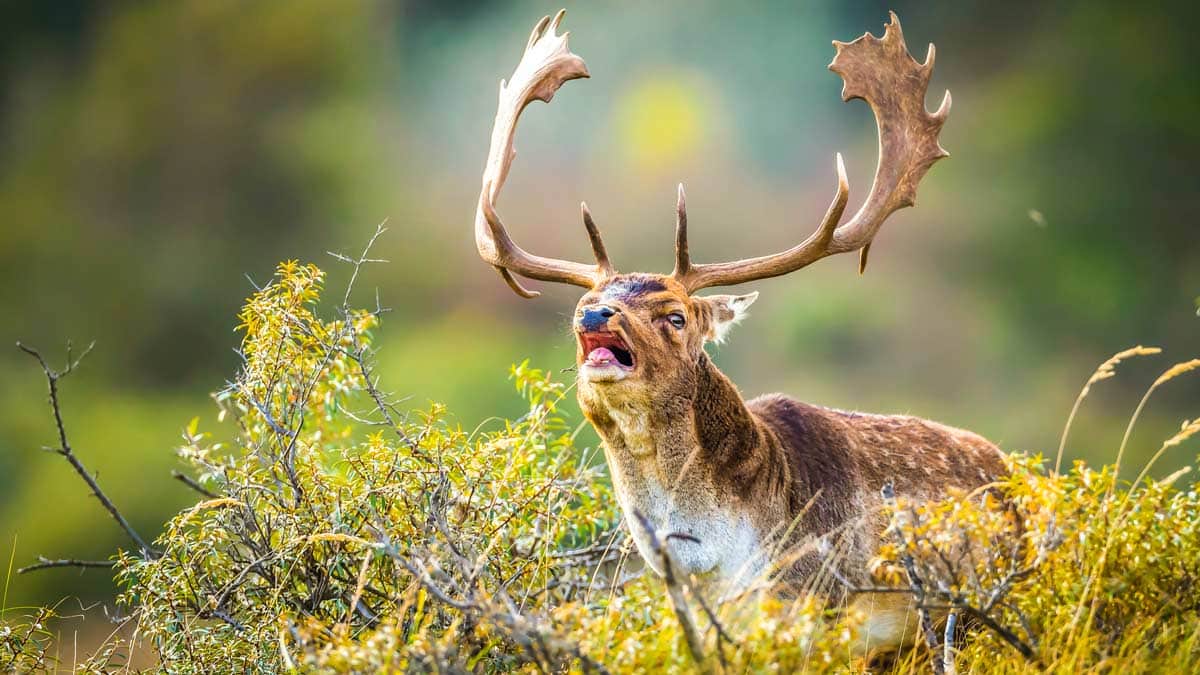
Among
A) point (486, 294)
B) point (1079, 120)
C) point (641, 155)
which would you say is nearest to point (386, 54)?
point (641, 155)

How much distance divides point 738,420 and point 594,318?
0.82 metres

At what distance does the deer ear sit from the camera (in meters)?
6.07

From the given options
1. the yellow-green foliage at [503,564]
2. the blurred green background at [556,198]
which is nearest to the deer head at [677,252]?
the yellow-green foliage at [503,564]

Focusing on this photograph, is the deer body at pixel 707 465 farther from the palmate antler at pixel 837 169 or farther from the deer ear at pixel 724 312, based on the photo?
the palmate antler at pixel 837 169

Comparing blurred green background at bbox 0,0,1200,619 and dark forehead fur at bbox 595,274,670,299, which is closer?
dark forehead fur at bbox 595,274,670,299

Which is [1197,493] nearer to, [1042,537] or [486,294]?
[1042,537]

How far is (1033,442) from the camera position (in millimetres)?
20938

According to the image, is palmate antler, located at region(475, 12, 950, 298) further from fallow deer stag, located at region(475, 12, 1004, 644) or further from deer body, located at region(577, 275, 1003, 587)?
deer body, located at region(577, 275, 1003, 587)

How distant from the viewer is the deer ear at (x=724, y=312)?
6074 millimetres

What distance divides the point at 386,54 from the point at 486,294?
1057 centimetres

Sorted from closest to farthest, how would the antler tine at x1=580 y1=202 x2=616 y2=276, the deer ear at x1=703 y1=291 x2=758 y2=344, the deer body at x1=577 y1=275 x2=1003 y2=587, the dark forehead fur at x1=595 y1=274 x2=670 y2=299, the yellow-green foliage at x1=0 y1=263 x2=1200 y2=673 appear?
the yellow-green foliage at x1=0 y1=263 x2=1200 y2=673
the deer body at x1=577 y1=275 x2=1003 y2=587
the dark forehead fur at x1=595 y1=274 x2=670 y2=299
the antler tine at x1=580 y1=202 x2=616 y2=276
the deer ear at x1=703 y1=291 x2=758 y2=344

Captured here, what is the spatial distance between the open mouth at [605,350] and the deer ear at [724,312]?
2.21ft

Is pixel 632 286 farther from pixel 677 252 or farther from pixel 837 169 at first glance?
pixel 837 169

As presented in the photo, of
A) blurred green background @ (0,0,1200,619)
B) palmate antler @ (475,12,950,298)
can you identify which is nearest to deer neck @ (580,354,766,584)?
palmate antler @ (475,12,950,298)
